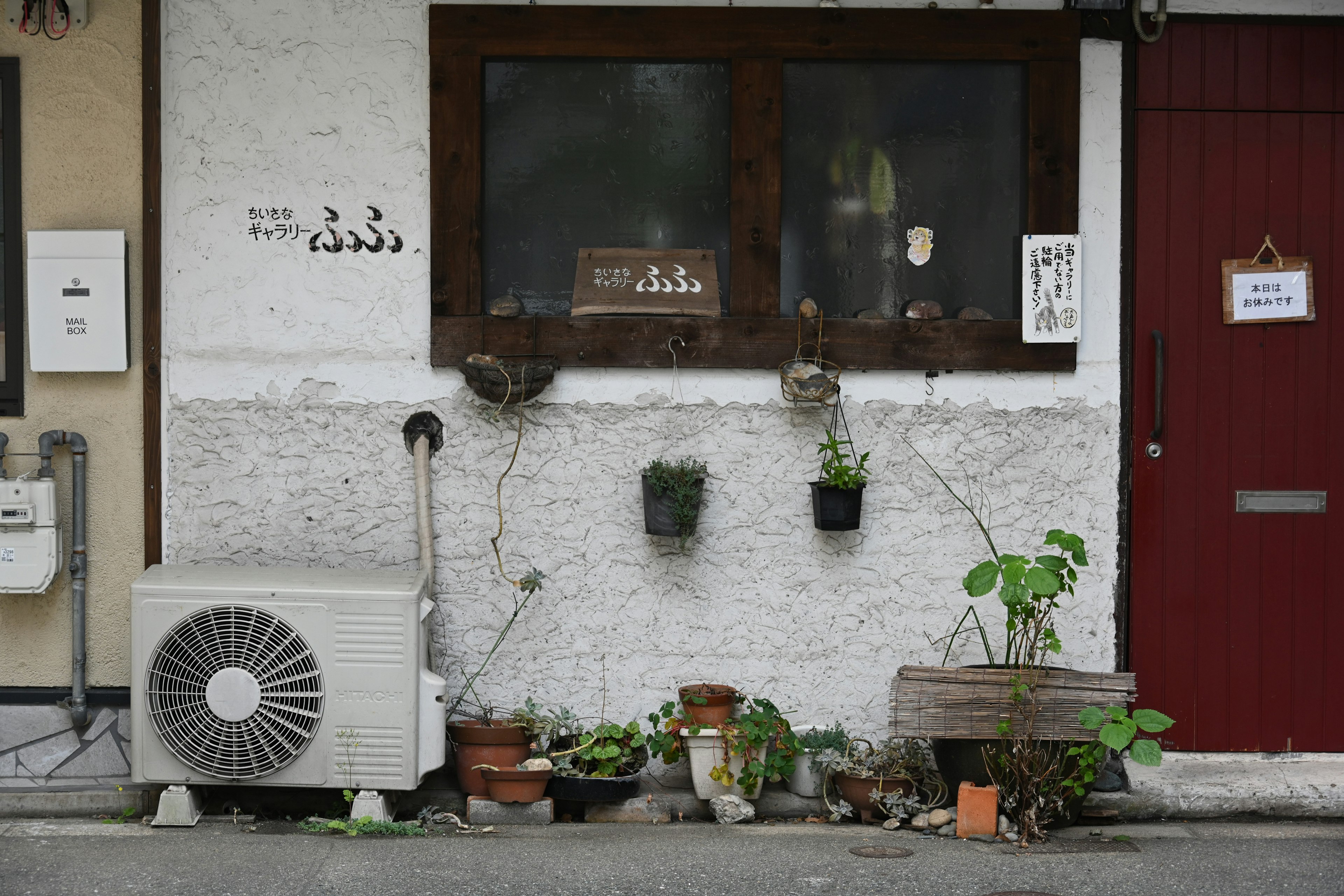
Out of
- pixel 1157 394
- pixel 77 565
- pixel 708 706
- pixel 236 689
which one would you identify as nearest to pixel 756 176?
pixel 1157 394

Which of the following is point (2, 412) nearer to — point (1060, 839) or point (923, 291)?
point (923, 291)

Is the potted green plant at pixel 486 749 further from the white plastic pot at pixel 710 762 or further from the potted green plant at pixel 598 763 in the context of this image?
the white plastic pot at pixel 710 762

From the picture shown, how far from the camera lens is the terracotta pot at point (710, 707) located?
4238 millimetres

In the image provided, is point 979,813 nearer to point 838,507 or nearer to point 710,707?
point 710,707

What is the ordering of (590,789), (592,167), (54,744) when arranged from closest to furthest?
(590,789) → (54,744) → (592,167)

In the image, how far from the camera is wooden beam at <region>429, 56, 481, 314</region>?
4.34 meters

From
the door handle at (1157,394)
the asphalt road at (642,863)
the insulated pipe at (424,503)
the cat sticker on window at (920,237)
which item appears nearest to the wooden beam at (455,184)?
the insulated pipe at (424,503)

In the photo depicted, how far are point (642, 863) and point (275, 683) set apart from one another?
56.7 inches

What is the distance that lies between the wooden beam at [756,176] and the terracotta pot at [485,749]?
73.7 inches

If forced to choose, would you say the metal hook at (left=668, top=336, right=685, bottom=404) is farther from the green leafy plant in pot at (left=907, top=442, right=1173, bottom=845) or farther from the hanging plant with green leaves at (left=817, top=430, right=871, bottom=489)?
the green leafy plant in pot at (left=907, top=442, right=1173, bottom=845)

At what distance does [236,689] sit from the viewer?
3.93 metres

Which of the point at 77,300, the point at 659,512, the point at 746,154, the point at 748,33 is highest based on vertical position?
the point at 748,33

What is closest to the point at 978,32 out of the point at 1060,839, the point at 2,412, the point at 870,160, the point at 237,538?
the point at 870,160

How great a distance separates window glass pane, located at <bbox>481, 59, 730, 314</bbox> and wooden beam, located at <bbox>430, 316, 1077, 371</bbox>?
14 cm
